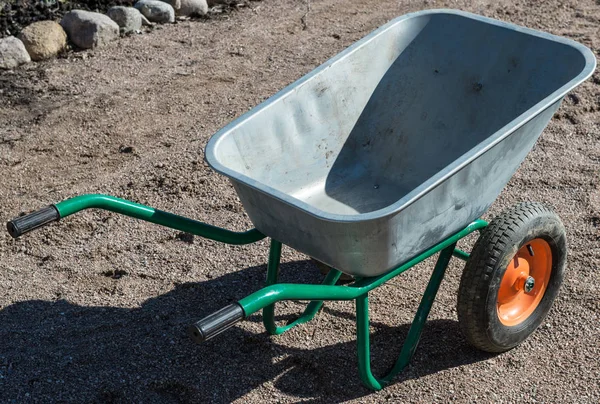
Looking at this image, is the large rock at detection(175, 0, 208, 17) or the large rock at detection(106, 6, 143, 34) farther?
the large rock at detection(175, 0, 208, 17)

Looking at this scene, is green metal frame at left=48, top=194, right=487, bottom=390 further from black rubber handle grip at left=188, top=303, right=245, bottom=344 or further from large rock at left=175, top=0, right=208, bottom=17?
large rock at left=175, top=0, right=208, bottom=17

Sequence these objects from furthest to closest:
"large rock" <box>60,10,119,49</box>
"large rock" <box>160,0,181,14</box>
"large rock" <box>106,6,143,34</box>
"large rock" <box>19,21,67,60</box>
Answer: "large rock" <box>160,0,181,14</box> < "large rock" <box>106,6,143,34</box> < "large rock" <box>60,10,119,49</box> < "large rock" <box>19,21,67,60</box>

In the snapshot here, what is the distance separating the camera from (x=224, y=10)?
6555 mm

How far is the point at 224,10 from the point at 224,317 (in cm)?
458

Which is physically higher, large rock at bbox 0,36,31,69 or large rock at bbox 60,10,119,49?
large rock at bbox 60,10,119,49

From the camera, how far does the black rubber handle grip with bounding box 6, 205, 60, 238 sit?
2713 mm

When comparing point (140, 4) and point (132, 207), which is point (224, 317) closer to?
point (132, 207)

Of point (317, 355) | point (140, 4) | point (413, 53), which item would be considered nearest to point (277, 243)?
point (317, 355)

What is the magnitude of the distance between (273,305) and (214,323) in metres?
1.23

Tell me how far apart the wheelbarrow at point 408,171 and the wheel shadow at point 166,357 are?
16 cm

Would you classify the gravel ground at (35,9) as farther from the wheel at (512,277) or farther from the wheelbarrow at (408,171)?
the wheel at (512,277)

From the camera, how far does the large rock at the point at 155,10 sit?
631 centimetres

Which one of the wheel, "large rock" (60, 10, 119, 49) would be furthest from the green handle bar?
"large rock" (60, 10, 119, 49)

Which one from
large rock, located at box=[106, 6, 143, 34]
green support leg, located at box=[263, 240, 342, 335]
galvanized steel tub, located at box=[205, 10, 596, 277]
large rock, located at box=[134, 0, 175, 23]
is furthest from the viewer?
large rock, located at box=[134, 0, 175, 23]
